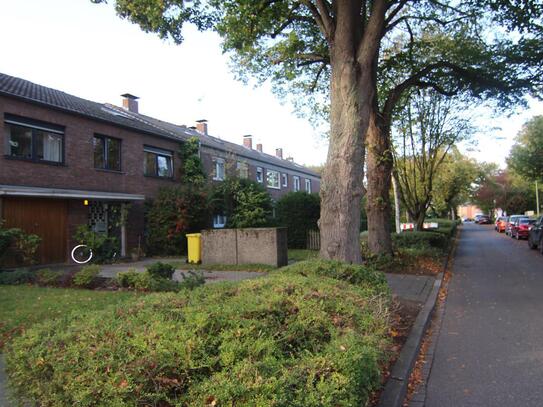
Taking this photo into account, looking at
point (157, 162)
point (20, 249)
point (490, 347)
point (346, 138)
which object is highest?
point (157, 162)

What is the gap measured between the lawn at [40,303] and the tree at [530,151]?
1204 inches

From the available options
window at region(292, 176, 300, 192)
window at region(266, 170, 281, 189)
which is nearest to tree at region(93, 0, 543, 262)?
window at region(266, 170, 281, 189)

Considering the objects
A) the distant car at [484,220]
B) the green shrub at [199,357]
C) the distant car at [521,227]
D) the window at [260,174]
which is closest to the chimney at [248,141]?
the window at [260,174]

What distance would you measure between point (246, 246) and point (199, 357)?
1153 centimetres

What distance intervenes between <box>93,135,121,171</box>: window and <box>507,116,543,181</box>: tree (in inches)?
1050

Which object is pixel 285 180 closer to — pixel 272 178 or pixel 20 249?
pixel 272 178

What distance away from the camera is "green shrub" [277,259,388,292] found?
609 cm

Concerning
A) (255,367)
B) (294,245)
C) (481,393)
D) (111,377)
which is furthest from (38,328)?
(294,245)

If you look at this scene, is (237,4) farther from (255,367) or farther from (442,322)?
(255,367)

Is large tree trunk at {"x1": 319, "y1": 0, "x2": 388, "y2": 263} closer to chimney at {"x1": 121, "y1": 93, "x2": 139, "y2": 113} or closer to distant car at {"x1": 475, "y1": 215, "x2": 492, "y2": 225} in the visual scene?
chimney at {"x1": 121, "y1": 93, "x2": 139, "y2": 113}

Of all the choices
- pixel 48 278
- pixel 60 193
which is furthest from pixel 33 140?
pixel 48 278

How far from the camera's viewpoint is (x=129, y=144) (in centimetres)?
1939

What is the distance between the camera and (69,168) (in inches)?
637

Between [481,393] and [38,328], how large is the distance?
416 centimetres
